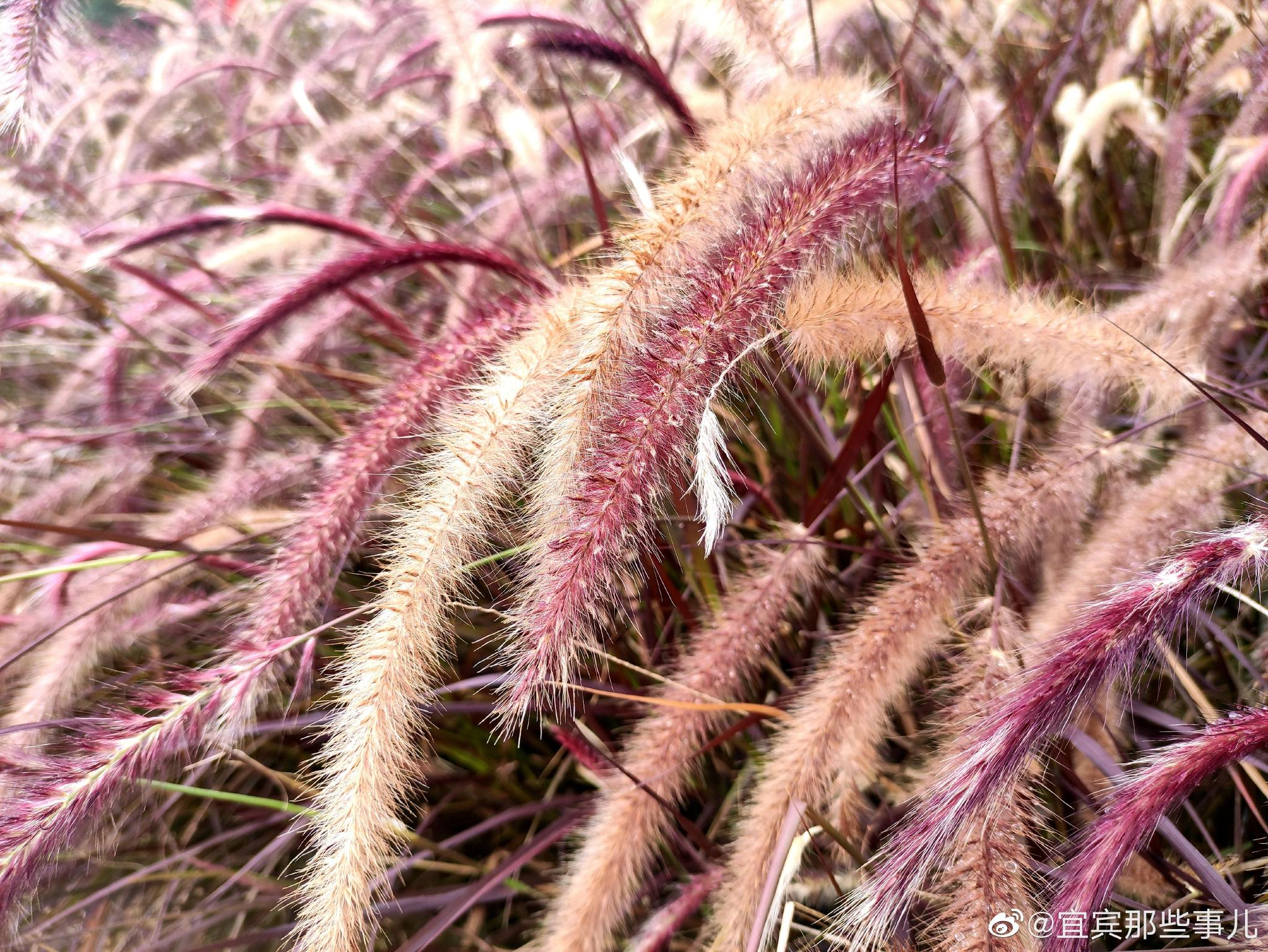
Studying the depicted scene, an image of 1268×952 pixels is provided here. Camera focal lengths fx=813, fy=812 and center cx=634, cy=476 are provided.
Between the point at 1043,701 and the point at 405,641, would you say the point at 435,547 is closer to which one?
the point at 405,641

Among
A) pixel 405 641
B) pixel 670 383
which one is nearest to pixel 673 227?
pixel 670 383

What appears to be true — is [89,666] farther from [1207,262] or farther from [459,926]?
[1207,262]

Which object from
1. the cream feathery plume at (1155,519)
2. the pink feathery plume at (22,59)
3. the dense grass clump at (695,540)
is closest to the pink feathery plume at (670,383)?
the dense grass clump at (695,540)

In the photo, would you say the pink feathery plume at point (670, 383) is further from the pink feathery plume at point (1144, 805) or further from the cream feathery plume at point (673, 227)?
the pink feathery plume at point (1144, 805)

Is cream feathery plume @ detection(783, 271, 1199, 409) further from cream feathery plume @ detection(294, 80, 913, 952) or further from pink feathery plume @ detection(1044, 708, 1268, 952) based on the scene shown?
pink feathery plume @ detection(1044, 708, 1268, 952)

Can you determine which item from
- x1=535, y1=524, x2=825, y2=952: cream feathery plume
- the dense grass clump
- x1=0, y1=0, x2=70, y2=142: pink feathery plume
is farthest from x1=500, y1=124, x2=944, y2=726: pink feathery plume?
x1=0, y1=0, x2=70, y2=142: pink feathery plume

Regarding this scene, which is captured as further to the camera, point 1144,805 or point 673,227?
point 673,227

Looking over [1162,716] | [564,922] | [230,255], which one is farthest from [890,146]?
[230,255]
